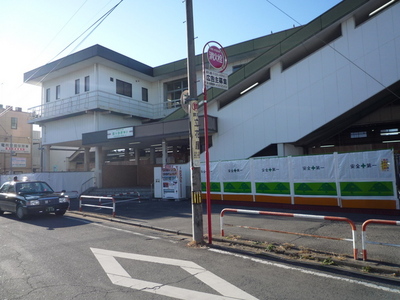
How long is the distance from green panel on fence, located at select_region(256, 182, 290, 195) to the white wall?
404 cm

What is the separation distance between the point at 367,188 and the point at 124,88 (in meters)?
21.5

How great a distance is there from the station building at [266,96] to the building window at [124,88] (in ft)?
0.30

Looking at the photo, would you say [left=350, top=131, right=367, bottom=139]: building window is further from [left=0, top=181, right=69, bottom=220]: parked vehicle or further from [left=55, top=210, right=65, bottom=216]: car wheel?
[left=55, top=210, right=65, bottom=216]: car wheel

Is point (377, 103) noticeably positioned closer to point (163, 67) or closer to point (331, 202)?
point (331, 202)

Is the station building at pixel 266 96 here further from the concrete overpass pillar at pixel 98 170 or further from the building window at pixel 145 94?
the building window at pixel 145 94

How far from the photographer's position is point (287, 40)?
1664 centimetres

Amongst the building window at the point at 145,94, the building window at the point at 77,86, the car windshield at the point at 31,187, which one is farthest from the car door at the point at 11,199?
the building window at the point at 145,94

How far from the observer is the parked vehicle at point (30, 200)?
11852 millimetres

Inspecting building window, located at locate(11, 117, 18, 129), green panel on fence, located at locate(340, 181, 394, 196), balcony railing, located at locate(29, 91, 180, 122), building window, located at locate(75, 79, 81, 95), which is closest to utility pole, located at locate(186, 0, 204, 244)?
green panel on fence, located at locate(340, 181, 394, 196)

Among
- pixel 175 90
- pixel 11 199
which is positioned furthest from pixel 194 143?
pixel 175 90

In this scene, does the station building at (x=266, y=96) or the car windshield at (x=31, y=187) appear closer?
the car windshield at (x=31, y=187)

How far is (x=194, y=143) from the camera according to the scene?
304 inches

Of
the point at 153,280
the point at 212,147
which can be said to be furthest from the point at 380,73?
the point at 153,280

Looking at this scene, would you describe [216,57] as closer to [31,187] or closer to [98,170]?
[31,187]
